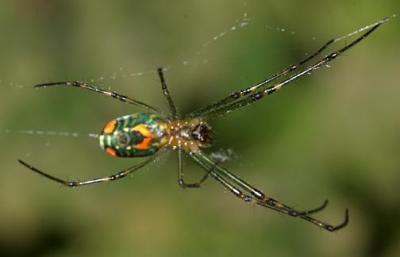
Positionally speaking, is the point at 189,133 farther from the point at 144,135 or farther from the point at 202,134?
the point at 144,135

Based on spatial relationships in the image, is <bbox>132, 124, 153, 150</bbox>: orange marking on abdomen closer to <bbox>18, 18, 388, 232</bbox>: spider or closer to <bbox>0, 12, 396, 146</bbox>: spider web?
<bbox>18, 18, 388, 232</bbox>: spider

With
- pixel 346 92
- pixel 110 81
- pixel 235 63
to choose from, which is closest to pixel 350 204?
pixel 346 92

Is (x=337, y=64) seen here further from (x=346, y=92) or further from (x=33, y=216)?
(x=33, y=216)

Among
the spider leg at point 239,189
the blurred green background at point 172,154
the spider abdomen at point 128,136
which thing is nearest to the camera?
the spider abdomen at point 128,136

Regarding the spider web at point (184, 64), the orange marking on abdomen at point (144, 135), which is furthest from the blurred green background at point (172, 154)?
the orange marking on abdomen at point (144, 135)

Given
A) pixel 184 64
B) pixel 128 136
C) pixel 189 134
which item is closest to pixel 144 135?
pixel 128 136

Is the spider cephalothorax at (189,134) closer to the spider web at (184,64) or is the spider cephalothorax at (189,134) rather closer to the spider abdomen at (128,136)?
the spider abdomen at (128,136)

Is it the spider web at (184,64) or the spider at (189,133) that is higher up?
the spider web at (184,64)
